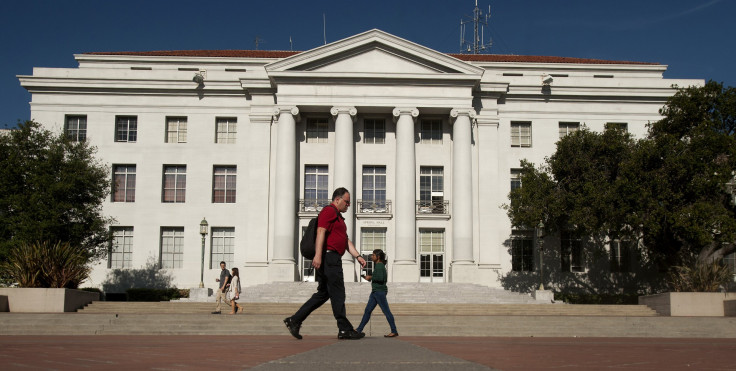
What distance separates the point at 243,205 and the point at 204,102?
254 inches

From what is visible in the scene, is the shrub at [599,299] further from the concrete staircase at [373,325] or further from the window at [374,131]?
the concrete staircase at [373,325]

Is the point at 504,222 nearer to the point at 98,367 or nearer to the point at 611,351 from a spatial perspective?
the point at 611,351

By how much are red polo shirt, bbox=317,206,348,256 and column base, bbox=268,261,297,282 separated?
27.9 m

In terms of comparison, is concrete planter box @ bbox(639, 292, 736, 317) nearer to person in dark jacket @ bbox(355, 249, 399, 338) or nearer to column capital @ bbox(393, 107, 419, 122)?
person in dark jacket @ bbox(355, 249, 399, 338)

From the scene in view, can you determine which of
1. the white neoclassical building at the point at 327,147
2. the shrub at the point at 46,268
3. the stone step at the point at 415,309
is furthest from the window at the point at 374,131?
the shrub at the point at 46,268

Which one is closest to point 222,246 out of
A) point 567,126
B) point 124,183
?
point 124,183

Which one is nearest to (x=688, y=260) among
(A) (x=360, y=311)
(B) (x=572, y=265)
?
(B) (x=572, y=265)

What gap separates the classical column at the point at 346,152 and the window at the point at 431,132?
4.21 metres

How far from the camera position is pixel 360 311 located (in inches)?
1093

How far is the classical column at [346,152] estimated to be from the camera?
1533 inches

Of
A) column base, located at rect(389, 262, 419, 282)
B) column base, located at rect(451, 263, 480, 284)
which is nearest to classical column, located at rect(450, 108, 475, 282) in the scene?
column base, located at rect(451, 263, 480, 284)

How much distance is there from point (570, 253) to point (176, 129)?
23.2 m

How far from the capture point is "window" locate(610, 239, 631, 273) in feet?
134

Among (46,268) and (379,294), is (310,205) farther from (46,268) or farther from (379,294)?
(379,294)
